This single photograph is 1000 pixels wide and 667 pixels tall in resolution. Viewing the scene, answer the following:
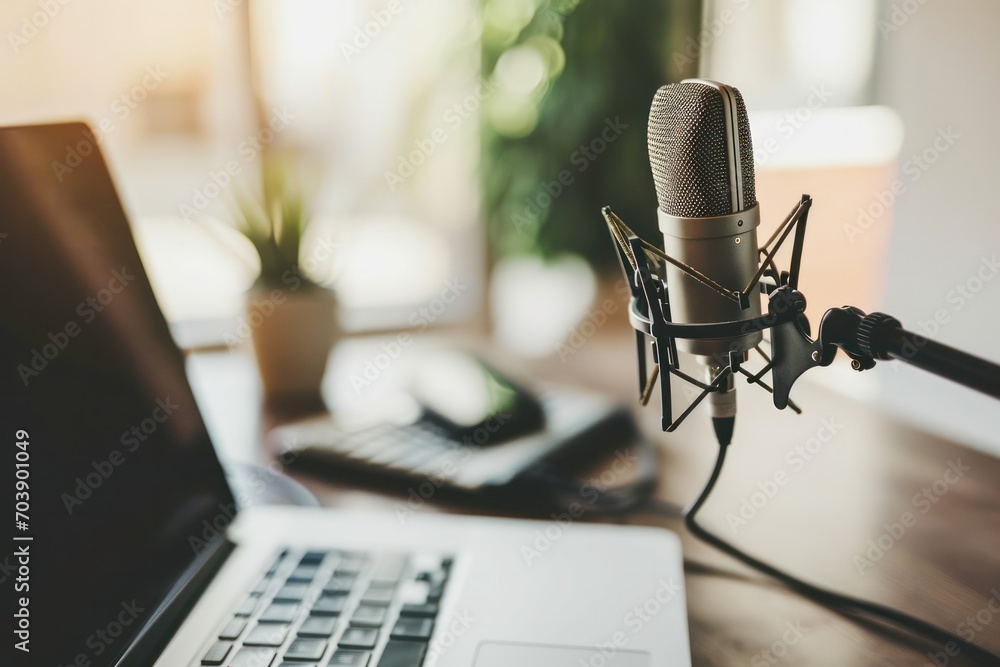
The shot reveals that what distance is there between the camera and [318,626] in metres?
0.47

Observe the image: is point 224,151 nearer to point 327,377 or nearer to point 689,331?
point 327,377

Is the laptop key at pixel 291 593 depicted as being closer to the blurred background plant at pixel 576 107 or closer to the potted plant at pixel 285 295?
the potted plant at pixel 285 295

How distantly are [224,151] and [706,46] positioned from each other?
1.23 m

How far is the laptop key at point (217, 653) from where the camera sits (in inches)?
17.4

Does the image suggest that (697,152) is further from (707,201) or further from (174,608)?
(174,608)

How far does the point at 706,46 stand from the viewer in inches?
61.4

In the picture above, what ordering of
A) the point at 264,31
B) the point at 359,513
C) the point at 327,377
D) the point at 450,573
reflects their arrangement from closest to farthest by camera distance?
1. the point at 450,573
2. the point at 359,513
3. the point at 327,377
4. the point at 264,31

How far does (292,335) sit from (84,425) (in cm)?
46

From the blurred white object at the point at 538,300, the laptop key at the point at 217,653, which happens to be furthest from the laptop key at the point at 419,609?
the blurred white object at the point at 538,300

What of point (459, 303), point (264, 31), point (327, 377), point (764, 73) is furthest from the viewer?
point (459, 303)

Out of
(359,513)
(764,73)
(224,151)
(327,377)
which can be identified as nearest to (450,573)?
(359,513)

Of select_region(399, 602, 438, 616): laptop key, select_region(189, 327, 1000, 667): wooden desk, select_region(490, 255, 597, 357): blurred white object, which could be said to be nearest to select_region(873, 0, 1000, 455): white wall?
select_region(189, 327, 1000, 667): wooden desk

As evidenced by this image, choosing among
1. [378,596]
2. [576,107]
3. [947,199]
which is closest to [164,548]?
[378,596]

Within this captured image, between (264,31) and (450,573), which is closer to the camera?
(450,573)
